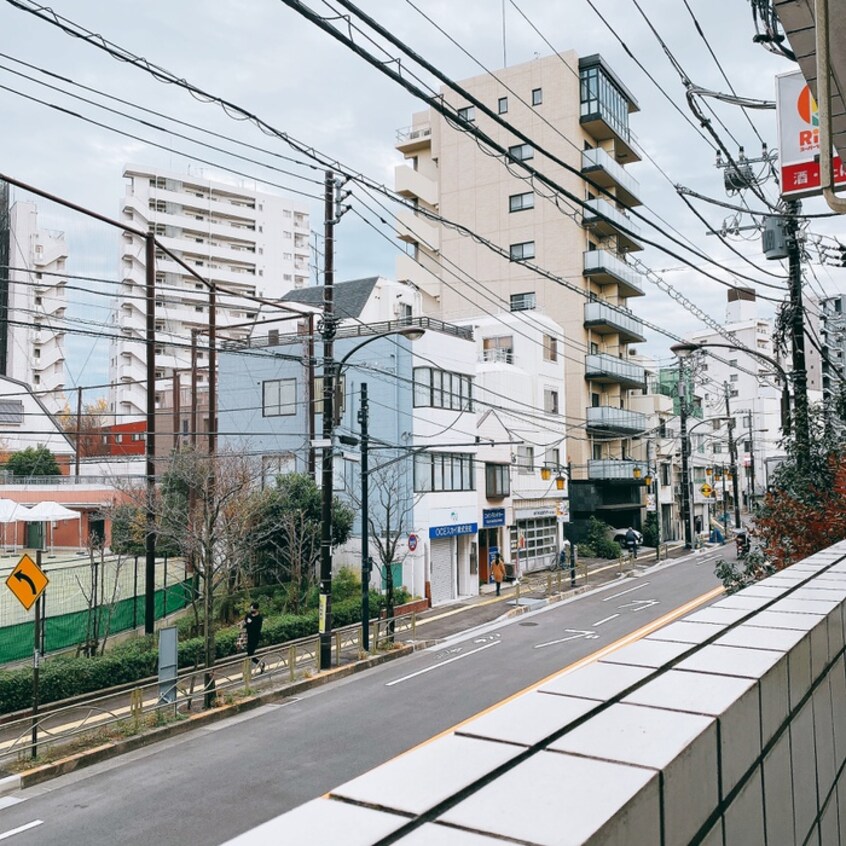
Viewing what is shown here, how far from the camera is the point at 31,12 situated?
6.82m

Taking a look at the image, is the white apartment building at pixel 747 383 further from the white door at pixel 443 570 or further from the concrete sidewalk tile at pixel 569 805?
the concrete sidewalk tile at pixel 569 805

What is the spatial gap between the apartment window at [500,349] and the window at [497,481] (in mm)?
7776

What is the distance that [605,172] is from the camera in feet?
171

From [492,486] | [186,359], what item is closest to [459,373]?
[492,486]

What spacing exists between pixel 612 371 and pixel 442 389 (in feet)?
74.6

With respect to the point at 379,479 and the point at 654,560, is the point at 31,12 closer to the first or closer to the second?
the point at 379,479

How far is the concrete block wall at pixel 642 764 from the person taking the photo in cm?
167

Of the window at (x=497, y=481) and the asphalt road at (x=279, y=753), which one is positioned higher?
the window at (x=497, y=481)

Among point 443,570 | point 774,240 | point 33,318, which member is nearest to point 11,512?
point 443,570

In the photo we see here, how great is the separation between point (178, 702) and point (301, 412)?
20460 mm

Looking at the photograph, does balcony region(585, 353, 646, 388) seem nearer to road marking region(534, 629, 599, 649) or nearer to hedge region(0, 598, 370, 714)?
road marking region(534, 629, 599, 649)

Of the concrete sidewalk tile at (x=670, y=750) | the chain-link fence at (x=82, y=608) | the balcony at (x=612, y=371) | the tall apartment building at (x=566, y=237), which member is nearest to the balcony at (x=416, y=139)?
the tall apartment building at (x=566, y=237)

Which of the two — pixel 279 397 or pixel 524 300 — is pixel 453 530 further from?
pixel 524 300

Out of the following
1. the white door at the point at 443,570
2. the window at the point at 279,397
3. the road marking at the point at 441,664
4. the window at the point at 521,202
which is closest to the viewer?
the road marking at the point at 441,664
